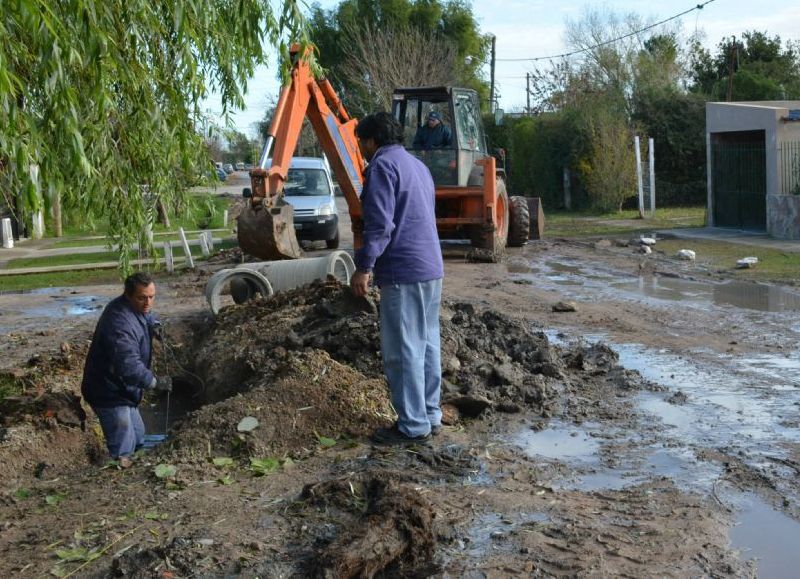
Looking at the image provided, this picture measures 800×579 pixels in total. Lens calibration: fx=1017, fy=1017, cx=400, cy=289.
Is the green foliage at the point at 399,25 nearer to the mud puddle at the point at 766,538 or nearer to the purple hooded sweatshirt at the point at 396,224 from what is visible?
the purple hooded sweatshirt at the point at 396,224

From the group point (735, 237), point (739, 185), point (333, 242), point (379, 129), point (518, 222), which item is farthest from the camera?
point (739, 185)

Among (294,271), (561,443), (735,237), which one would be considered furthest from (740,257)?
(561,443)

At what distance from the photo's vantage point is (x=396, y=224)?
22.0ft

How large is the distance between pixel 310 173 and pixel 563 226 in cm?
829

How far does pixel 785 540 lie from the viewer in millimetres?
5156

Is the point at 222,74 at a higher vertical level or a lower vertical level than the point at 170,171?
higher

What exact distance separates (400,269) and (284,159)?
882 cm

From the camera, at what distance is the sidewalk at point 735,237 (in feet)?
66.5

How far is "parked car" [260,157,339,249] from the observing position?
22844 mm

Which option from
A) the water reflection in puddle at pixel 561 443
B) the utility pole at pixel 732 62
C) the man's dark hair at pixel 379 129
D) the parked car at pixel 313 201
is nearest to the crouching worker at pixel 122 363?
the man's dark hair at pixel 379 129

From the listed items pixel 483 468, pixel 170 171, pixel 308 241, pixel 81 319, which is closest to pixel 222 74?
pixel 170 171

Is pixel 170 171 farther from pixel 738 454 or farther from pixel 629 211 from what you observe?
pixel 629 211

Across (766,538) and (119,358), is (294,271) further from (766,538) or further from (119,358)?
(766,538)

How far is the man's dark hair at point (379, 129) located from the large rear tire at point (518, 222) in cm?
1527
